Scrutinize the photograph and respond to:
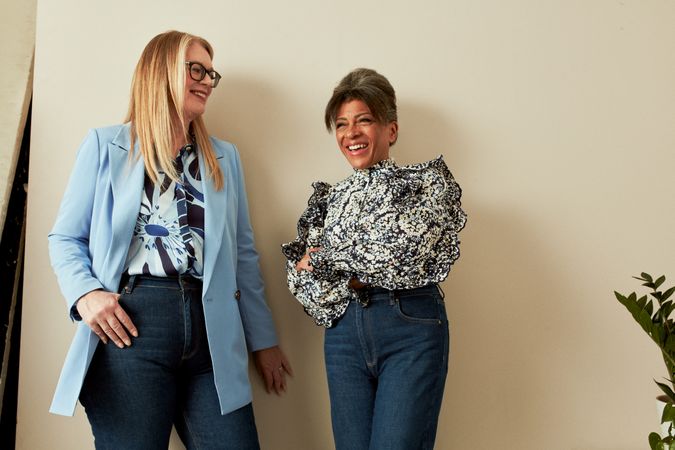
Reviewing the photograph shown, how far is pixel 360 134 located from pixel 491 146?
0.67 meters

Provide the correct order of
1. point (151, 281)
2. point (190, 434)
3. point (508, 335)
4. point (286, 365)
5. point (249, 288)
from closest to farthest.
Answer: point (151, 281)
point (190, 434)
point (249, 288)
point (286, 365)
point (508, 335)

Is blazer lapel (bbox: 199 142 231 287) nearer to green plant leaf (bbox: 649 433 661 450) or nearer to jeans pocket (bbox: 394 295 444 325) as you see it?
jeans pocket (bbox: 394 295 444 325)

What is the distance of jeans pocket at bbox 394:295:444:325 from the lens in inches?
72.2

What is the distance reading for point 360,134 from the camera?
200 centimetres

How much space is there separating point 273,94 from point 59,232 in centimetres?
91

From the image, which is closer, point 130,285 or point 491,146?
point 130,285

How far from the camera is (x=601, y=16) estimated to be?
2.51 m

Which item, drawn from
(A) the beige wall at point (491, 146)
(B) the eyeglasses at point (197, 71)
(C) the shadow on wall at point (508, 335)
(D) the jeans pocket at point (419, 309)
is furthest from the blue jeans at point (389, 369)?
(B) the eyeglasses at point (197, 71)

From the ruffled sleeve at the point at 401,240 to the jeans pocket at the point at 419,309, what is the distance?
5cm

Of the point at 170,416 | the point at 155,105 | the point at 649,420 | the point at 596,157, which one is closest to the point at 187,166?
the point at 155,105

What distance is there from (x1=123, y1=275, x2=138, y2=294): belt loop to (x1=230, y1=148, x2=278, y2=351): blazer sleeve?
0.41 meters

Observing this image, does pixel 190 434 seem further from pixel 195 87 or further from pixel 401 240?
pixel 195 87

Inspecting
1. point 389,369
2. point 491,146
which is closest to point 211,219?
point 389,369

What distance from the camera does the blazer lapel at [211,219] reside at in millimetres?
1897
